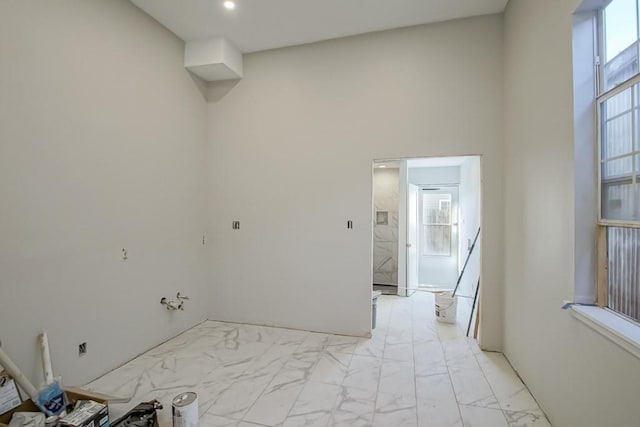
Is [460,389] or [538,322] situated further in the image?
[460,389]

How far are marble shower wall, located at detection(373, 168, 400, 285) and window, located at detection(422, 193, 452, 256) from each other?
0.63 meters

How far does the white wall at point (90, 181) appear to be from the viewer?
83.5 inches

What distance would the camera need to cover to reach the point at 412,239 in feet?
18.3

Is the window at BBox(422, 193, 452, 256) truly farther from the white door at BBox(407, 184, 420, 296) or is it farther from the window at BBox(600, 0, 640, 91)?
the window at BBox(600, 0, 640, 91)

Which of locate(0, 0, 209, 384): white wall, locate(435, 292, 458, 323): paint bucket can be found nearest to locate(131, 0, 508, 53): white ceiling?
A: locate(0, 0, 209, 384): white wall

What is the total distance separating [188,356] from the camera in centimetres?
302

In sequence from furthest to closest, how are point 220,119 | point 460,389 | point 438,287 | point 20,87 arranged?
point 438,287 → point 220,119 → point 460,389 → point 20,87

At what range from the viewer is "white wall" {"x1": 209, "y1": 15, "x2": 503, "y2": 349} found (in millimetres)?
3168

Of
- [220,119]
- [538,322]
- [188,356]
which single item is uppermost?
[220,119]

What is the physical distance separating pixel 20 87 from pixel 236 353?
2790 millimetres

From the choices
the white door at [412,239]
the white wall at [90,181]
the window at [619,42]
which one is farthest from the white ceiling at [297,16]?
the white door at [412,239]

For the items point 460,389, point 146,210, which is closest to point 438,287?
point 460,389

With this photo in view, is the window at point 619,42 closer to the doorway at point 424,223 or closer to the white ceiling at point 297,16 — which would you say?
the white ceiling at point 297,16

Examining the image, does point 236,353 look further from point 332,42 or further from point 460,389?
point 332,42
